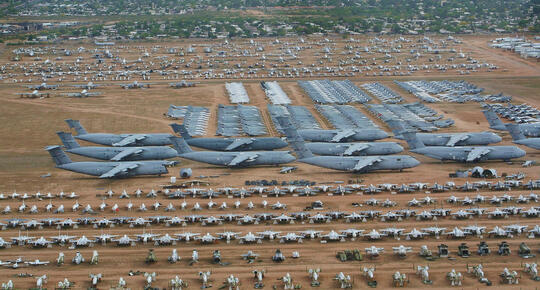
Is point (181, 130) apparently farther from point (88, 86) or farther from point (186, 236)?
point (88, 86)

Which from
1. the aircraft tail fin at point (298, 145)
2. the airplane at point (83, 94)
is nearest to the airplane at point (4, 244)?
the aircraft tail fin at point (298, 145)

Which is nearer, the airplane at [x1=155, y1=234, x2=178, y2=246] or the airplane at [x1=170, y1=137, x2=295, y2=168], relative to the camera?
the airplane at [x1=155, y1=234, x2=178, y2=246]

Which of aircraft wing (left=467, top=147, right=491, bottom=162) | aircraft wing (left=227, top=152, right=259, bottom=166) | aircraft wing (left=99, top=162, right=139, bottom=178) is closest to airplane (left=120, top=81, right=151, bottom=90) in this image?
aircraft wing (left=99, top=162, right=139, bottom=178)

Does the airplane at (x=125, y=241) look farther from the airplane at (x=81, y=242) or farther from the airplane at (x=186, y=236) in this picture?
the airplane at (x=186, y=236)

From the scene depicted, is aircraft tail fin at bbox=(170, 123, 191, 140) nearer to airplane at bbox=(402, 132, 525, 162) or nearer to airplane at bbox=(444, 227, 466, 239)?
airplane at bbox=(402, 132, 525, 162)

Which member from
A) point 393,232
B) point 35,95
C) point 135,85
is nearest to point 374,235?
point 393,232

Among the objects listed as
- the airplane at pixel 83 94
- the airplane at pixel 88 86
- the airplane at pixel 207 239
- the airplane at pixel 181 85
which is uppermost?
the airplane at pixel 88 86
